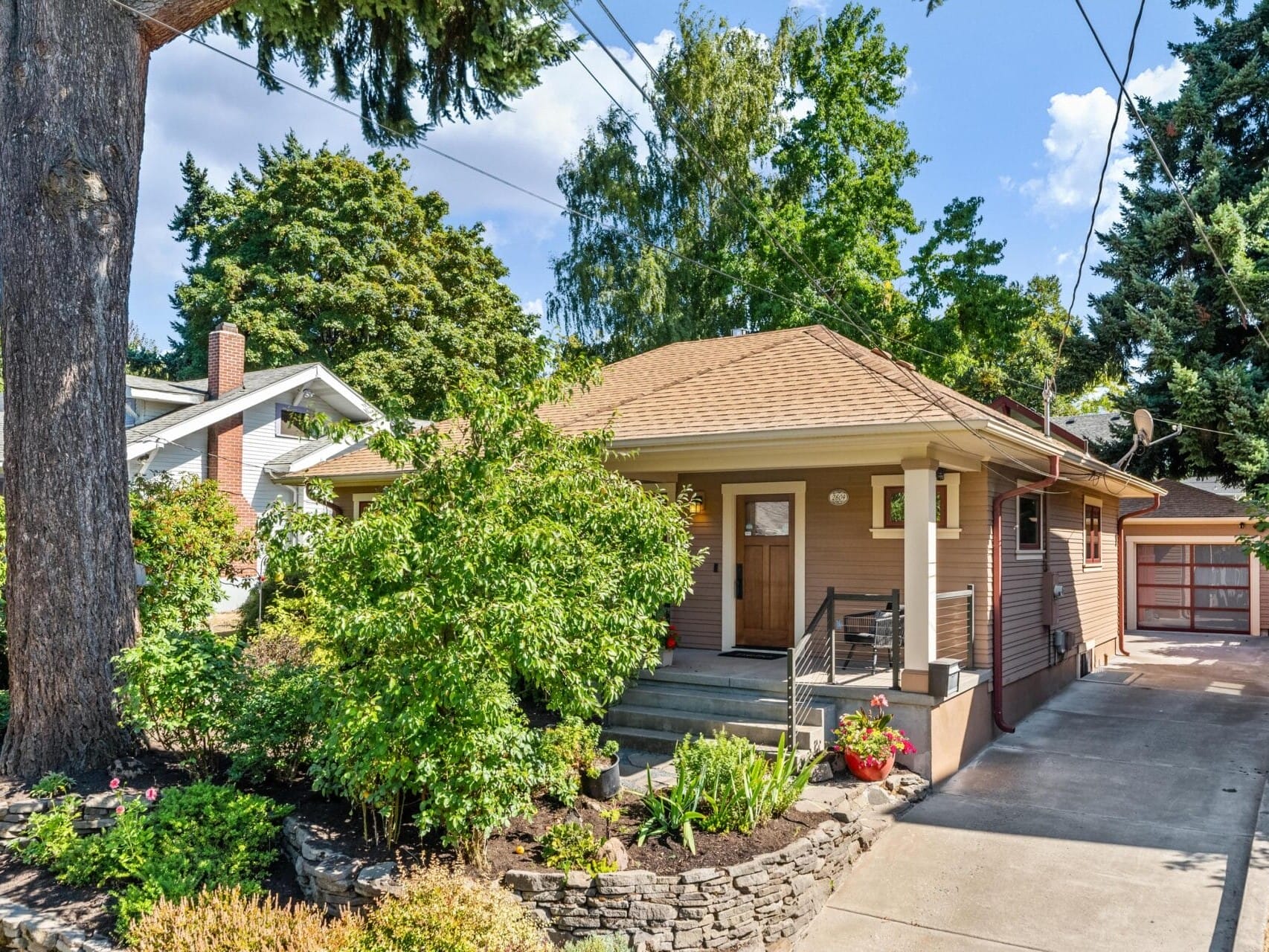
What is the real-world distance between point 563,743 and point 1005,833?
133 inches

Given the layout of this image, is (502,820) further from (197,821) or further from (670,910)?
(197,821)

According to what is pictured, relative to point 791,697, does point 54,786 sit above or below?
below

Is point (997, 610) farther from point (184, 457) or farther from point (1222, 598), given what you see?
point (184, 457)

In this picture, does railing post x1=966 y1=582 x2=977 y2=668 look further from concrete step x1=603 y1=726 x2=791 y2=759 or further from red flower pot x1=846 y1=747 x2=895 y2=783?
concrete step x1=603 y1=726 x2=791 y2=759

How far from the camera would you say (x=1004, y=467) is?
959cm

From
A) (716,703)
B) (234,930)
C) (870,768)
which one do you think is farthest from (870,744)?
(234,930)

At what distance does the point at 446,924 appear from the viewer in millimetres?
4062

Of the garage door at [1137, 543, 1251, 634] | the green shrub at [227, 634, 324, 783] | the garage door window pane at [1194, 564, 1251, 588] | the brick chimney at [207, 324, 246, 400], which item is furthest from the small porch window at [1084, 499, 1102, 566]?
the brick chimney at [207, 324, 246, 400]

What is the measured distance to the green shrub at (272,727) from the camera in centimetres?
591

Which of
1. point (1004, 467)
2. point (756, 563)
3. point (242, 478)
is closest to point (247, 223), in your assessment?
point (242, 478)

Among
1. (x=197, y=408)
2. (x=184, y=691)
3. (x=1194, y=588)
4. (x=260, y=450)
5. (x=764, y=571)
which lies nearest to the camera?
(x=184, y=691)

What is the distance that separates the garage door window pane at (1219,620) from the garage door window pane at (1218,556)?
105 centimetres

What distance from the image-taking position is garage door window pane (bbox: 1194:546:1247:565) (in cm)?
1816

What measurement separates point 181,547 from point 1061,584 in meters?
11.0
